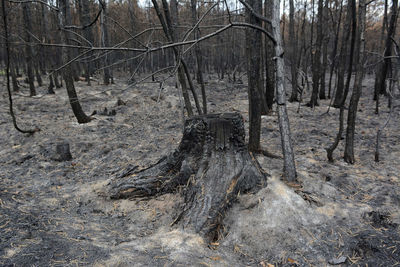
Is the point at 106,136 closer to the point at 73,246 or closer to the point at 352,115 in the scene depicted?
the point at 73,246

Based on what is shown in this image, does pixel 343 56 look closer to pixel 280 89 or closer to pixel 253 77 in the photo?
pixel 253 77

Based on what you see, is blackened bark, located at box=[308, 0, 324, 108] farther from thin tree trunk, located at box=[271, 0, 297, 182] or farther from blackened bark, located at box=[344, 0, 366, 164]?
thin tree trunk, located at box=[271, 0, 297, 182]

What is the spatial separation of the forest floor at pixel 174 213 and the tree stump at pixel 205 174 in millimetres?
189

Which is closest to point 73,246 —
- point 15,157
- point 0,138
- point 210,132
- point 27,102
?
point 210,132

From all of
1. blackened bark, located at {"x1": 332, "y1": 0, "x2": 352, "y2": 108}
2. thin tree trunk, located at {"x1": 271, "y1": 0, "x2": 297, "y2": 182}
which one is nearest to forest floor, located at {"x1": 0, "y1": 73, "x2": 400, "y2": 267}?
thin tree trunk, located at {"x1": 271, "y1": 0, "x2": 297, "y2": 182}

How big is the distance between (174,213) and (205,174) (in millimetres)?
721

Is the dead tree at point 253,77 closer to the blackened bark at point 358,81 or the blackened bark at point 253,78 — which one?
the blackened bark at point 253,78

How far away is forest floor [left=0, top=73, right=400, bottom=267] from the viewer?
279 centimetres

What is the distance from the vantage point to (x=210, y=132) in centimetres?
400

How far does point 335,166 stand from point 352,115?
103 centimetres

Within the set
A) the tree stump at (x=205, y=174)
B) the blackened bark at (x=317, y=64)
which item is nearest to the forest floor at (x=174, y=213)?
the tree stump at (x=205, y=174)

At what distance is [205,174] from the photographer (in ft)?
12.6

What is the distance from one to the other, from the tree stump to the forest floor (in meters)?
0.19

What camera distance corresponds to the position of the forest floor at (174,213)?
2.79 metres
